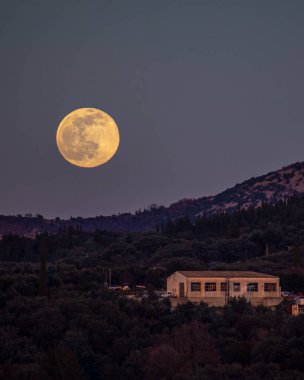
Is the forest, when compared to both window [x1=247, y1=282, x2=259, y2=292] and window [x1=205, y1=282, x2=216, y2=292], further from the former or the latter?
window [x1=247, y1=282, x2=259, y2=292]

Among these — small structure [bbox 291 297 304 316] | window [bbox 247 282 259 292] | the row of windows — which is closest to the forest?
small structure [bbox 291 297 304 316]

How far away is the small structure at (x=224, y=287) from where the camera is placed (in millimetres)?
74375

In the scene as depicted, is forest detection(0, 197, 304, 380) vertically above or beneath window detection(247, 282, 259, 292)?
beneath

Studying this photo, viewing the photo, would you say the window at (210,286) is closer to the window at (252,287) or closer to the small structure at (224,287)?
the small structure at (224,287)

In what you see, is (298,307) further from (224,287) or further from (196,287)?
(196,287)

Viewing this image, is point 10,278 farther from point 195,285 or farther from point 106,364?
point 106,364

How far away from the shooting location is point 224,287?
75.5m

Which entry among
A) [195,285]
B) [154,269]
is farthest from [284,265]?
[195,285]

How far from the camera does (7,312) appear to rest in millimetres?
65375

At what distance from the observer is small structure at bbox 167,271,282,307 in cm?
7438

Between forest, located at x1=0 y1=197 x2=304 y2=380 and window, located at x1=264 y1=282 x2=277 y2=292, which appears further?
window, located at x1=264 y1=282 x2=277 y2=292

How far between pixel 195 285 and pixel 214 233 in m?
55.9

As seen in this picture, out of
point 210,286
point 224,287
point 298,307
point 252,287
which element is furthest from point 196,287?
point 298,307

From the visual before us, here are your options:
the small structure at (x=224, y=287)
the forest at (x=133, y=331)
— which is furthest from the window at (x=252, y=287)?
the forest at (x=133, y=331)
